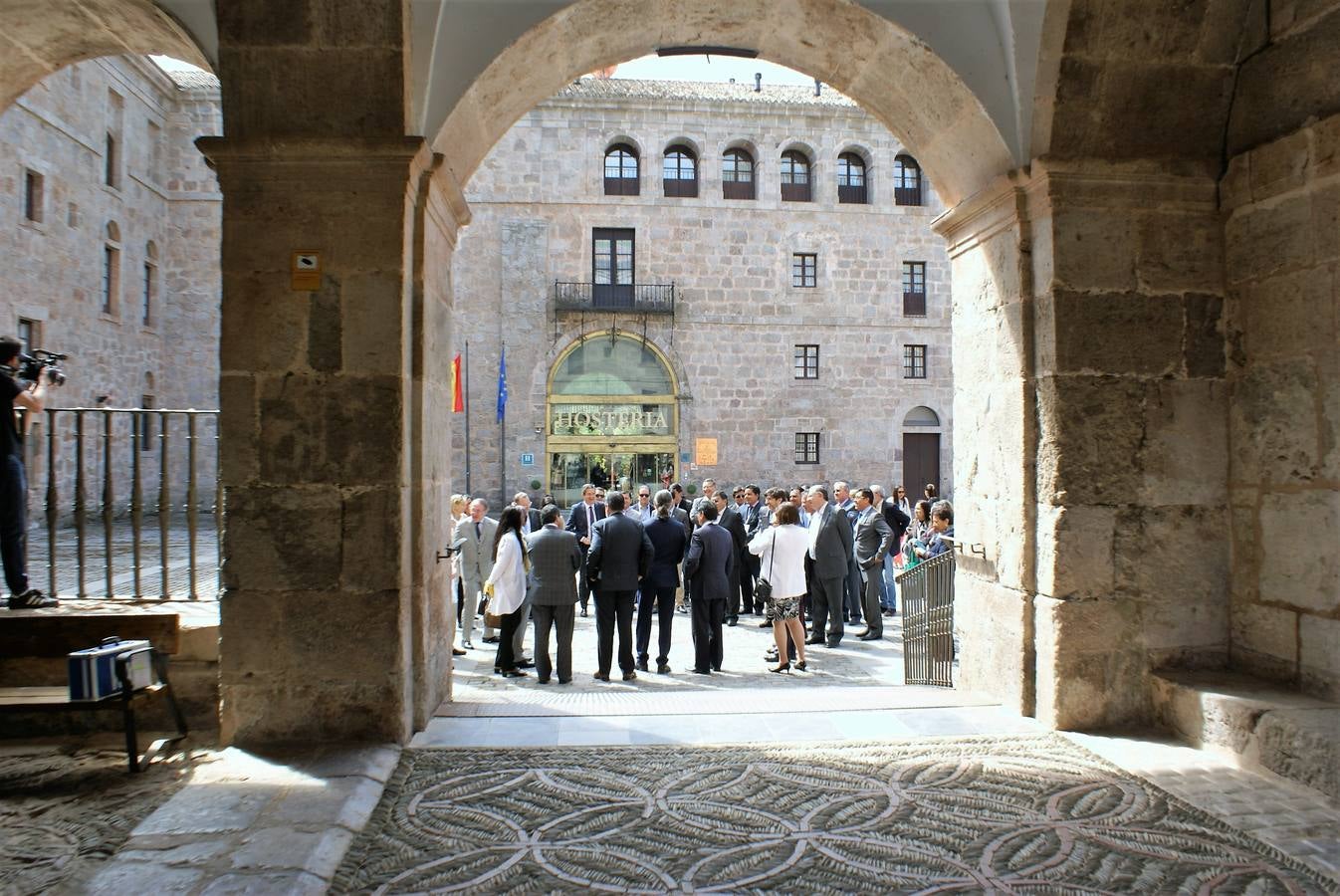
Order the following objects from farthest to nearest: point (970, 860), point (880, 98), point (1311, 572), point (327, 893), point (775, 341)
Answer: point (775, 341) < point (880, 98) < point (1311, 572) < point (970, 860) < point (327, 893)

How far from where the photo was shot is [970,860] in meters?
2.58

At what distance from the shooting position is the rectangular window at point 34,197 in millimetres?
14008

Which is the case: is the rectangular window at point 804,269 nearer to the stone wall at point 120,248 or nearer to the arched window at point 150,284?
the stone wall at point 120,248

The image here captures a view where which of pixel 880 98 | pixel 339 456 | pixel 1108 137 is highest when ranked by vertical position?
pixel 880 98

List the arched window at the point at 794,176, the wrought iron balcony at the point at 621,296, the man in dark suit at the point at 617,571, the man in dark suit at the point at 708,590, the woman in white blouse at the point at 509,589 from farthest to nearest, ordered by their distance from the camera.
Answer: the arched window at the point at 794,176 → the wrought iron balcony at the point at 621,296 → the man in dark suit at the point at 708,590 → the woman in white blouse at the point at 509,589 → the man in dark suit at the point at 617,571

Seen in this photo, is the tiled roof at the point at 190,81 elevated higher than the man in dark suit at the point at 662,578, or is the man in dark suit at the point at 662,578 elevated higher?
the tiled roof at the point at 190,81

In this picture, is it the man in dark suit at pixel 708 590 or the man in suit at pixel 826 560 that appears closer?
the man in dark suit at pixel 708 590

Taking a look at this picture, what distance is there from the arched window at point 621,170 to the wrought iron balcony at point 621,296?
2.17 m

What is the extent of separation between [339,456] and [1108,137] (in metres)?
3.57

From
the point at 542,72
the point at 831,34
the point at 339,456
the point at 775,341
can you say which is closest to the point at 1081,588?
the point at 831,34

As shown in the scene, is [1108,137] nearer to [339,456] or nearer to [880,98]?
[880,98]

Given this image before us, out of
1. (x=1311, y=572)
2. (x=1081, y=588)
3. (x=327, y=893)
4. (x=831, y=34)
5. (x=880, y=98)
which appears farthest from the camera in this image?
(x=880, y=98)

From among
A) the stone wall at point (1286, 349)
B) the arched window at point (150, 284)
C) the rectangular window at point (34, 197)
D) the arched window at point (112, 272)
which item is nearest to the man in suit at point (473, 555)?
the stone wall at point (1286, 349)

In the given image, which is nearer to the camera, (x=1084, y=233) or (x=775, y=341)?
(x=1084, y=233)
